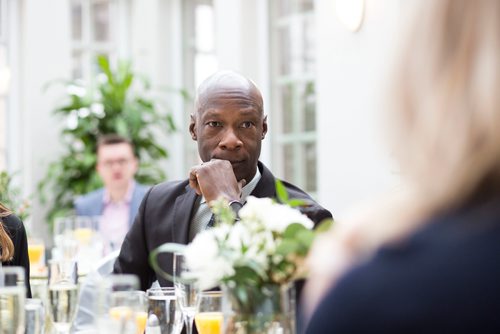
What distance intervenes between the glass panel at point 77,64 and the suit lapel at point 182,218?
16.2 feet

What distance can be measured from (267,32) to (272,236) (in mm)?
4954

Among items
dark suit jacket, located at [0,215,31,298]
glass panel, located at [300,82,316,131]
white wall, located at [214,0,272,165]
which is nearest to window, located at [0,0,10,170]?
white wall, located at [214,0,272,165]

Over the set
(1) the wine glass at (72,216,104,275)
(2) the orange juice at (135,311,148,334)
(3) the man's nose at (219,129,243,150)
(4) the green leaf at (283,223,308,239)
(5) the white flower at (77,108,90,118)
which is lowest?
(2) the orange juice at (135,311,148,334)

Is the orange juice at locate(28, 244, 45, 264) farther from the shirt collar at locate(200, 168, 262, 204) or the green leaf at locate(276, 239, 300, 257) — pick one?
the green leaf at locate(276, 239, 300, 257)

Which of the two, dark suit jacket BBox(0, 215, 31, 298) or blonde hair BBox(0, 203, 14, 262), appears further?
dark suit jacket BBox(0, 215, 31, 298)

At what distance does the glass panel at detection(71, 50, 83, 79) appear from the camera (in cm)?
750

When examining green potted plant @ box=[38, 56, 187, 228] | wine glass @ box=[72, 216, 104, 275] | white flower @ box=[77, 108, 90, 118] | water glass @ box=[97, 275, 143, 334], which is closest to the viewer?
water glass @ box=[97, 275, 143, 334]

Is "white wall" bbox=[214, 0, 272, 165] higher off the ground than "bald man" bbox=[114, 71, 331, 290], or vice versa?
"white wall" bbox=[214, 0, 272, 165]

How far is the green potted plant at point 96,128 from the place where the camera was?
22.7 feet

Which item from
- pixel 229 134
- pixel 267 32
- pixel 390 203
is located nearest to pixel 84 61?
pixel 267 32

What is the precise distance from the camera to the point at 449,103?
3.26 ft

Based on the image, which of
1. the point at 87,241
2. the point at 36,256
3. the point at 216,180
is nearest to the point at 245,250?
the point at 216,180

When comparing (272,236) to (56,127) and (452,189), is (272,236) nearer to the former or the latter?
(452,189)

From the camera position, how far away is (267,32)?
253 inches
